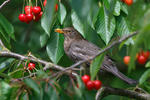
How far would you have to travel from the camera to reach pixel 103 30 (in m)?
4.26

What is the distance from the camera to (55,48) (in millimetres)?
4449

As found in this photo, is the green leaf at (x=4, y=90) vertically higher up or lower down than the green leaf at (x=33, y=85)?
lower down

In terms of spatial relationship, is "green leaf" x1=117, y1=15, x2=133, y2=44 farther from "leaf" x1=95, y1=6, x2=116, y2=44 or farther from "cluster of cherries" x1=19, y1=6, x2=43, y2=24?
"cluster of cherries" x1=19, y1=6, x2=43, y2=24

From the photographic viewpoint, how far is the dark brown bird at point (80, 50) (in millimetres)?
5805

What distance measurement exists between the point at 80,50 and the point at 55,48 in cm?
183

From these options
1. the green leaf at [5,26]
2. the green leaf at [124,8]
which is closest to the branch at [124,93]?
the green leaf at [124,8]

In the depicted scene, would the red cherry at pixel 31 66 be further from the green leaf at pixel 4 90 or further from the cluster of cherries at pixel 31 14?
the green leaf at pixel 4 90

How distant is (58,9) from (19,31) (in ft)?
15.3

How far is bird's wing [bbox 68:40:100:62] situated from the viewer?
6.07 meters

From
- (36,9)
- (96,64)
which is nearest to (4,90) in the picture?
(96,64)

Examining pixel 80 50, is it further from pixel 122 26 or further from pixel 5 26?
pixel 5 26

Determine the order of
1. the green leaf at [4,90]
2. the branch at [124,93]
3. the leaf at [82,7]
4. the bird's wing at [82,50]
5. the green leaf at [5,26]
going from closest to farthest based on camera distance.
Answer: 1. the leaf at [82,7]
2. the green leaf at [4,90]
3. the green leaf at [5,26]
4. the branch at [124,93]
5. the bird's wing at [82,50]

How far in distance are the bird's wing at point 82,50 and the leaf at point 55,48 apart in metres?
1.54

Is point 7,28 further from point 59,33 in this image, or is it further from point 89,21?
point 89,21
